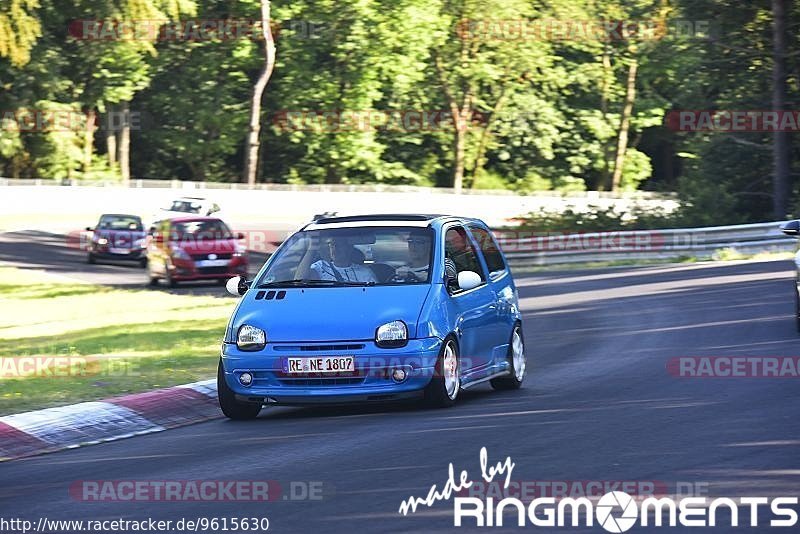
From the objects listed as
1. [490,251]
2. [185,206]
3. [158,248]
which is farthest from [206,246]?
[490,251]

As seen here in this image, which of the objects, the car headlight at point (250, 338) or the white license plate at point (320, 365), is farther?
the car headlight at point (250, 338)

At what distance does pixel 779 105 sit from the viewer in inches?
1583

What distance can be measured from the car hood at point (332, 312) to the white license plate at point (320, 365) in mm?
154

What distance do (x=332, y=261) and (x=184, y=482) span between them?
14.0 feet

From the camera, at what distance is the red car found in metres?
32.5

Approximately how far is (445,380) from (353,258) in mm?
1484

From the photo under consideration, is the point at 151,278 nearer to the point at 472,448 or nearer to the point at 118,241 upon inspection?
the point at 118,241

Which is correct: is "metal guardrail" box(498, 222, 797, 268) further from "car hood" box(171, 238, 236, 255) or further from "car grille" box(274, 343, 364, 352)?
"car grille" box(274, 343, 364, 352)

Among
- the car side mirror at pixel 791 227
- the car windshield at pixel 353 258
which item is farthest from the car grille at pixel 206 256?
the car windshield at pixel 353 258

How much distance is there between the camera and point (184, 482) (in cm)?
866

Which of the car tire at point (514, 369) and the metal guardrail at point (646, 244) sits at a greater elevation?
the car tire at point (514, 369)

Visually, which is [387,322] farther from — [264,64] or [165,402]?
[264,64]

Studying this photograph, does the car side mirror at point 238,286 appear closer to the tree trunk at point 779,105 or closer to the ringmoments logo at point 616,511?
the ringmoments logo at point 616,511

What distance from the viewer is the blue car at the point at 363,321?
11500mm
